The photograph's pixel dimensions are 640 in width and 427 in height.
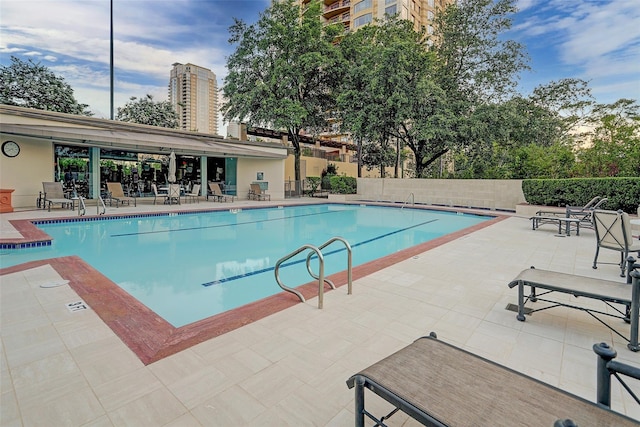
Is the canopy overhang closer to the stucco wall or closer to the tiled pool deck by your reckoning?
the stucco wall

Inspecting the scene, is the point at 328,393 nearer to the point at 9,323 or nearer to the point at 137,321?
the point at 137,321

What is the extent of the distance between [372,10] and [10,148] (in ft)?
118

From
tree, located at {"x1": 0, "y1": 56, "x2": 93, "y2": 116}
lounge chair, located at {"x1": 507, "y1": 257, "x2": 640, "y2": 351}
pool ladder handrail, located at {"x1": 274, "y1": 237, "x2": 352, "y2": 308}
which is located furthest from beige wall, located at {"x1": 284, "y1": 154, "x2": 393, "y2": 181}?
lounge chair, located at {"x1": 507, "y1": 257, "x2": 640, "y2": 351}

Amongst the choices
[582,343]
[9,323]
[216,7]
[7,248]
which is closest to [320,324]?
[582,343]

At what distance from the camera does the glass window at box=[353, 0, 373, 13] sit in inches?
1445

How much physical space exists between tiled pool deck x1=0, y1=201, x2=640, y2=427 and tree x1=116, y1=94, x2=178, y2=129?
2725 cm

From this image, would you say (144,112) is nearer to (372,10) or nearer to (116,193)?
(116,193)

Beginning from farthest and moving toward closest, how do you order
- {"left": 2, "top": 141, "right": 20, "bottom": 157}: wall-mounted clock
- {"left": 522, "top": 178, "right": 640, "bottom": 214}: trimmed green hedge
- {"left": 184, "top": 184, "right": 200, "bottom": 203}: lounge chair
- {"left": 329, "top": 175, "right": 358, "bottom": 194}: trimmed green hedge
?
{"left": 329, "top": 175, "right": 358, "bottom": 194}: trimmed green hedge → {"left": 184, "top": 184, "right": 200, "bottom": 203}: lounge chair → {"left": 2, "top": 141, "right": 20, "bottom": 157}: wall-mounted clock → {"left": 522, "top": 178, "right": 640, "bottom": 214}: trimmed green hedge

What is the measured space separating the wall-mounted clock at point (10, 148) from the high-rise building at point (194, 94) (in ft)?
107

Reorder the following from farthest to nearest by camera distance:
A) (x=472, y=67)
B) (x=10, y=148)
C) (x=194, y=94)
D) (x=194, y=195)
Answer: (x=194, y=94) → (x=472, y=67) → (x=194, y=195) → (x=10, y=148)

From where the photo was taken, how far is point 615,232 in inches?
191

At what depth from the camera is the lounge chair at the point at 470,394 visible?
4.41ft

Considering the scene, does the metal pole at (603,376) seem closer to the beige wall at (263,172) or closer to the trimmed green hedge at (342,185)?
the beige wall at (263,172)

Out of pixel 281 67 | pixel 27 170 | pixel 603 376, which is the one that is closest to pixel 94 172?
pixel 27 170
